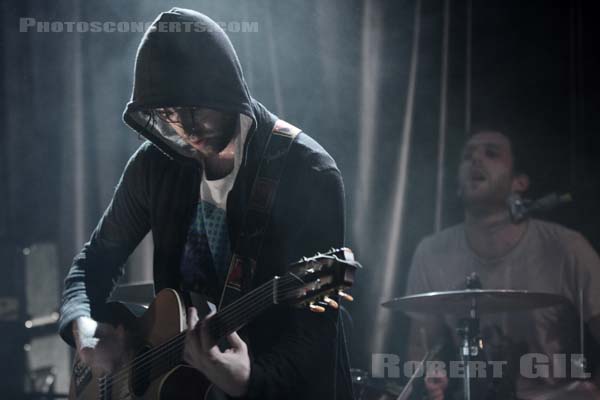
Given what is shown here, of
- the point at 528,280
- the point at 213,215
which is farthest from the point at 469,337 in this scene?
the point at 213,215

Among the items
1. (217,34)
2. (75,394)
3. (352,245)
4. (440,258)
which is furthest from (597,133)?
(75,394)

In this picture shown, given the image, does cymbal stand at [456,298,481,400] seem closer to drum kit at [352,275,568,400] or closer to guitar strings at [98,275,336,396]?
drum kit at [352,275,568,400]

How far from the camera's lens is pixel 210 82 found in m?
2.46

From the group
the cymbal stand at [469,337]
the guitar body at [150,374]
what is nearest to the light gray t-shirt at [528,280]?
the cymbal stand at [469,337]

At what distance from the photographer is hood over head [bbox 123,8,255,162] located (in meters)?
2.46

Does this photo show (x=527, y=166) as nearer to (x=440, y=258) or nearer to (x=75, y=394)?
(x=440, y=258)

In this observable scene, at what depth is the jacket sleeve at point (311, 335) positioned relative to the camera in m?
2.24

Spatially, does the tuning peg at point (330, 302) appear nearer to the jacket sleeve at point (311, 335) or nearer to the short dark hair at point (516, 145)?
the jacket sleeve at point (311, 335)

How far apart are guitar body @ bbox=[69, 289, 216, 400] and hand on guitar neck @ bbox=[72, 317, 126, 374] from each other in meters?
0.03

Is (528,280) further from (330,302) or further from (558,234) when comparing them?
(330,302)

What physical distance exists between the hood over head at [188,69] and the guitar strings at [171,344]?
57 cm

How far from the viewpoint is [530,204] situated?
486 centimetres

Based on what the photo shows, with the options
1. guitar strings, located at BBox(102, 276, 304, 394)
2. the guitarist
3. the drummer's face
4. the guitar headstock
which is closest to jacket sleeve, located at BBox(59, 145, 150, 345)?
the guitarist

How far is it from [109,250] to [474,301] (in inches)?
79.7
